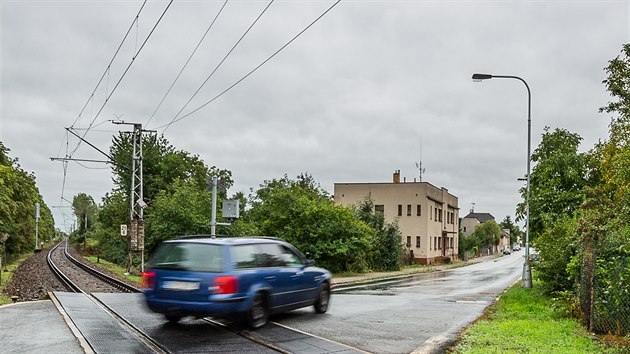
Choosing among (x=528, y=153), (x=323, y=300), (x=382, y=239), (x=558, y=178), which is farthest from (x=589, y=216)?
(x=382, y=239)

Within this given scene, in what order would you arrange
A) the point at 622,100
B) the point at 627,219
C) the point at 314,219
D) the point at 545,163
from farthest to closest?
the point at 314,219 < the point at 545,163 < the point at 622,100 < the point at 627,219

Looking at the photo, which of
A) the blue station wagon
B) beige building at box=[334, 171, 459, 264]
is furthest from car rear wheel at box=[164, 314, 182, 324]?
beige building at box=[334, 171, 459, 264]

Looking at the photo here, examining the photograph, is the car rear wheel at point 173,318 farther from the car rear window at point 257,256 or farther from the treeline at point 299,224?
the treeline at point 299,224

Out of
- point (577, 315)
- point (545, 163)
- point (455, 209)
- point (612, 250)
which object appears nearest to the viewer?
point (612, 250)

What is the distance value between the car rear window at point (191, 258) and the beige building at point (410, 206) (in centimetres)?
4588

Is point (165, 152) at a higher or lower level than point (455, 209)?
higher

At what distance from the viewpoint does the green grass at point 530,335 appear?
26.9 ft

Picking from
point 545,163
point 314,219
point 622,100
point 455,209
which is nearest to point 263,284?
point 622,100

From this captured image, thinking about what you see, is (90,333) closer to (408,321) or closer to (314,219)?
(408,321)

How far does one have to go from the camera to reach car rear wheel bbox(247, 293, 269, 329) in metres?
9.45

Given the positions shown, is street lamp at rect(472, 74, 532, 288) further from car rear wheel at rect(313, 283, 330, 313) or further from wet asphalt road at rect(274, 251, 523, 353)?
car rear wheel at rect(313, 283, 330, 313)

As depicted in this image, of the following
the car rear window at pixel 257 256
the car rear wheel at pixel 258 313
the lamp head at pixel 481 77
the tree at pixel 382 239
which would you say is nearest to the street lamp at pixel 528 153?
the lamp head at pixel 481 77

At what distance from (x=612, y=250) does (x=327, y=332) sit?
17.3 ft

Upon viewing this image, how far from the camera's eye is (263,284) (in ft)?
32.1
